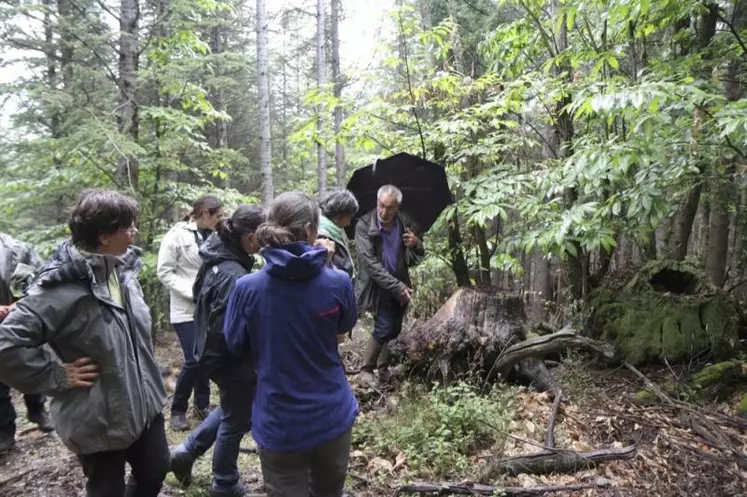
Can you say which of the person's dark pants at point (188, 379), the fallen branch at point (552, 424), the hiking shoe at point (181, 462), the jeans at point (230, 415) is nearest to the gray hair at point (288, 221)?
the jeans at point (230, 415)

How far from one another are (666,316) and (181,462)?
199 inches

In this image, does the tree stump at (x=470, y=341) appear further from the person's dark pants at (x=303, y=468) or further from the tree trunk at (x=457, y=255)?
the person's dark pants at (x=303, y=468)

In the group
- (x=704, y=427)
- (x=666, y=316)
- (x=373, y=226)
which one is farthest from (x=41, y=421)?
(x=666, y=316)

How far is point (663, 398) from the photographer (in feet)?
14.6

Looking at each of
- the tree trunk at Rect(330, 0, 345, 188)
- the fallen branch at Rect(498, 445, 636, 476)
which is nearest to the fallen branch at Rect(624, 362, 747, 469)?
the fallen branch at Rect(498, 445, 636, 476)

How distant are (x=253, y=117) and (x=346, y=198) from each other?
15963mm

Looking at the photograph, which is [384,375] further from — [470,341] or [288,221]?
[288,221]

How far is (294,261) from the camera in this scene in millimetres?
2260

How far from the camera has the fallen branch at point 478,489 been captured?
328 cm

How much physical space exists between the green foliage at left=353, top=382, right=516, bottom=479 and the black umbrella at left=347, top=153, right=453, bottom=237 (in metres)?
2.11

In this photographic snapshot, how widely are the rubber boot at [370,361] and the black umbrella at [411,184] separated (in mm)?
1425

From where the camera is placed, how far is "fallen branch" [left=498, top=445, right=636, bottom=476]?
364 centimetres

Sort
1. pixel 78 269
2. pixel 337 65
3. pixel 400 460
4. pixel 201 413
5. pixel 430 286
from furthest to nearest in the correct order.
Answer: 1. pixel 337 65
2. pixel 430 286
3. pixel 201 413
4. pixel 400 460
5. pixel 78 269

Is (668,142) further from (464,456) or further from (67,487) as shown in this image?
(67,487)
